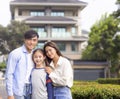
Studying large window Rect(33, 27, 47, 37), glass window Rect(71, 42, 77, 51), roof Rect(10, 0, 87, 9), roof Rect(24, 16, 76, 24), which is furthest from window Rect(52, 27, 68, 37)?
roof Rect(10, 0, 87, 9)

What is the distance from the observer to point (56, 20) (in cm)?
5472

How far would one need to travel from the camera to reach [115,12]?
94.7 feet

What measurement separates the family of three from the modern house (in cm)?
4875

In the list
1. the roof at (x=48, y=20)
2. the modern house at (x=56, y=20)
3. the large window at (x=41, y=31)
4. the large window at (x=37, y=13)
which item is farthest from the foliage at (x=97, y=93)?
the large window at (x=37, y=13)

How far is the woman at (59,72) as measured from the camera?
493cm

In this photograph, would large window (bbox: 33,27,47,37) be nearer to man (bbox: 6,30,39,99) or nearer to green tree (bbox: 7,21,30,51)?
green tree (bbox: 7,21,30,51)

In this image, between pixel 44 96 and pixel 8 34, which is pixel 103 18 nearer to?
pixel 8 34

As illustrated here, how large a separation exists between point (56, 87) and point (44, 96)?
0.17 metres

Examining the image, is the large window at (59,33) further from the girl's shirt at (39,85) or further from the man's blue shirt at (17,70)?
the girl's shirt at (39,85)

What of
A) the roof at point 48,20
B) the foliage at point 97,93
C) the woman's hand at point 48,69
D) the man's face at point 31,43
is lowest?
the foliage at point 97,93

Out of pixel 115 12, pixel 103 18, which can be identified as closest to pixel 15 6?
pixel 103 18

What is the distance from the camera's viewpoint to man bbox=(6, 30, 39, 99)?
16.5 feet

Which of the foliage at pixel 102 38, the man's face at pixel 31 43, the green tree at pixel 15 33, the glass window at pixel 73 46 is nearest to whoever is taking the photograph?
the man's face at pixel 31 43

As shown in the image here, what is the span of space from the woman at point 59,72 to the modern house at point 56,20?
48854 mm
